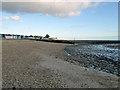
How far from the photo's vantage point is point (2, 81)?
414 centimetres

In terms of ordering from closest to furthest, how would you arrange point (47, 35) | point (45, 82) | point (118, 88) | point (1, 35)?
1. point (118, 88)
2. point (45, 82)
3. point (1, 35)
4. point (47, 35)

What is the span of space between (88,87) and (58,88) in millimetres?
1618

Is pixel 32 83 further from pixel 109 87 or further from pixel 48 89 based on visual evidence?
pixel 109 87

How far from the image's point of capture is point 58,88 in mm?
3818

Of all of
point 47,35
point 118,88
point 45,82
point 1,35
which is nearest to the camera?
point 118,88

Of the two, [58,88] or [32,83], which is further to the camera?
[32,83]

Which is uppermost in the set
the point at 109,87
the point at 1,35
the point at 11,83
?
the point at 1,35

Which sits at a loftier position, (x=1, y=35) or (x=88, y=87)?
(x=1, y=35)

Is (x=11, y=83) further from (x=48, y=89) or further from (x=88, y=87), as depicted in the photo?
(x=88, y=87)

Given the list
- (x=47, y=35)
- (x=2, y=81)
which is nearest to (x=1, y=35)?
(x=47, y=35)

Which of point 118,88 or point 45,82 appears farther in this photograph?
point 45,82

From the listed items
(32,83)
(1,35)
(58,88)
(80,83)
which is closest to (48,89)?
(58,88)

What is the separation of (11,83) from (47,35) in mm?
139198

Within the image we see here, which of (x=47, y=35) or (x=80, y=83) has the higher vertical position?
(x=47, y=35)
